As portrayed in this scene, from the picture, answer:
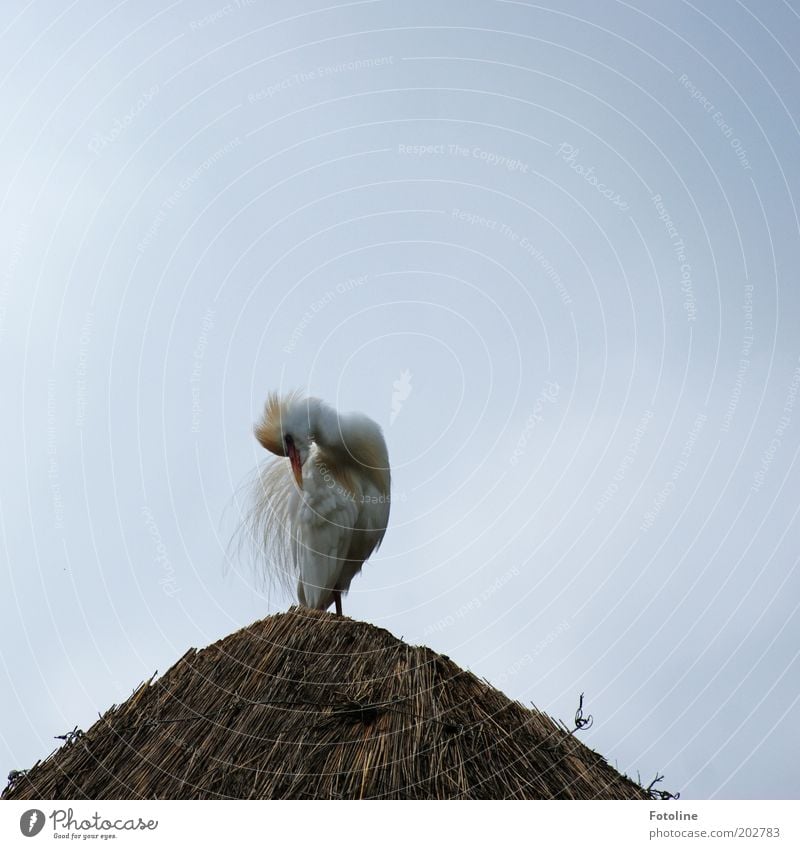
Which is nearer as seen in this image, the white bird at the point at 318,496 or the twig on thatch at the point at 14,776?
the twig on thatch at the point at 14,776

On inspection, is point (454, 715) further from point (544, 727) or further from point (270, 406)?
point (270, 406)

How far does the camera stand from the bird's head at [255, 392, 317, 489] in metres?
7.25

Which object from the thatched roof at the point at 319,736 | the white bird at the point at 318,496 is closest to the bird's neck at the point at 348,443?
the white bird at the point at 318,496

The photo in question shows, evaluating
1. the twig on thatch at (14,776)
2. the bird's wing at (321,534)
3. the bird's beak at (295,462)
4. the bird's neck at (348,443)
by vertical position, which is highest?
the bird's neck at (348,443)

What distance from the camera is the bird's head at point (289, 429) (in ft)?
23.8

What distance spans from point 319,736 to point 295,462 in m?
3.06

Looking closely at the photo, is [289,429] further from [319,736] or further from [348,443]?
[319,736]

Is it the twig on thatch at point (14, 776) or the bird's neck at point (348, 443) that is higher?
the bird's neck at point (348, 443)

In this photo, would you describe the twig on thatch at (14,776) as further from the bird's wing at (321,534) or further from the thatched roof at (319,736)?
the bird's wing at (321,534)

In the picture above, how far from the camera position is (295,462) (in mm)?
7410

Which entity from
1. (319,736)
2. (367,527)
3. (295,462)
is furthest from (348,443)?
(319,736)
